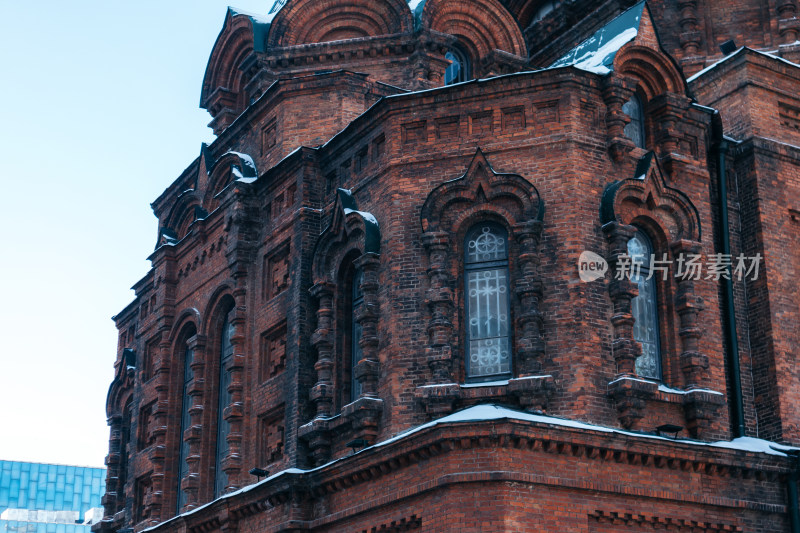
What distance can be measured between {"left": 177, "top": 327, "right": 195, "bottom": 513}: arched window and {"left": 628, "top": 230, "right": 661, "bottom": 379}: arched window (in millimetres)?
9566

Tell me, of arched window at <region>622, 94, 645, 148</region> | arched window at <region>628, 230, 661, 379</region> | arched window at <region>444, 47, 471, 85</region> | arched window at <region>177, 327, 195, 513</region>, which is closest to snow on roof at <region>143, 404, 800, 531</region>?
arched window at <region>628, 230, 661, 379</region>

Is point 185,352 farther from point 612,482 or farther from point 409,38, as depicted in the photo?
point 612,482

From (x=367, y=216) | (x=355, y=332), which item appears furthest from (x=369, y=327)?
(x=367, y=216)

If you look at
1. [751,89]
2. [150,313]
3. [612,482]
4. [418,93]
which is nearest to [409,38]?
[418,93]

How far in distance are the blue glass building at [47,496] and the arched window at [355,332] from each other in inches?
2298

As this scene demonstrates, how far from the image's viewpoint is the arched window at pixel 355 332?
19797 mm

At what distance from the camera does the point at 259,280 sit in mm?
22500

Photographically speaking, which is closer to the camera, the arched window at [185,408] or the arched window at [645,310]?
the arched window at [645,310]

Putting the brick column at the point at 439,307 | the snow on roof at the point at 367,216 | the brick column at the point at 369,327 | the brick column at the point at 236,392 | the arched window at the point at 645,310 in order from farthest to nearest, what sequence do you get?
the brick column at the point at 236,392 → the snow on roof at the point at 367,216 → the brick column at the point at 369,327 → the arched window at the point at 645,310 → the brick column at the point at 439,307

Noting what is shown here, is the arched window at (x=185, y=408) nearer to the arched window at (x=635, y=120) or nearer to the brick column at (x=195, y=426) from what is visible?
the brick column at (x=195, y=426)

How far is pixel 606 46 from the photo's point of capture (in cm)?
2036

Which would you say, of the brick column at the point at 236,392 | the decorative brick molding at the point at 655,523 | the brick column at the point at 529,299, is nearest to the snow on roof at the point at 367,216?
the brick column at the point at 529,299

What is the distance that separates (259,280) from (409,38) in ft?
19.5

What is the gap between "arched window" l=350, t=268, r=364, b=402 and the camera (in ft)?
65.0
